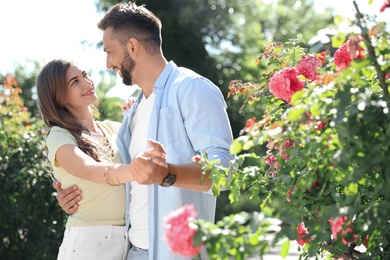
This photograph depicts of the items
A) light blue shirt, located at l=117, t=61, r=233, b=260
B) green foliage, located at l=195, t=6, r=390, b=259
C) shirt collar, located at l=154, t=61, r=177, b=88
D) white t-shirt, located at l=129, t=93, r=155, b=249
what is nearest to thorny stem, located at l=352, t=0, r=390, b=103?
green foliage, located at l=195, t=6, r=390, b=259

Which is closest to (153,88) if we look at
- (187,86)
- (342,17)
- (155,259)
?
(187,86)

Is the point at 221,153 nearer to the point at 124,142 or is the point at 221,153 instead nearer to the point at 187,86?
the point at 187,86

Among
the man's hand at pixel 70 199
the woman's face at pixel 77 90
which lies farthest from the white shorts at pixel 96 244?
the woman's face at pixel 77 90

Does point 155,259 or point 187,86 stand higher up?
point 187,86

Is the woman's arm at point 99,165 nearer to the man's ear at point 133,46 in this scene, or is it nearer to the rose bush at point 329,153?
the rose bush at point 329,153

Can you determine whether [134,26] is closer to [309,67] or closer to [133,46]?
[133,46]

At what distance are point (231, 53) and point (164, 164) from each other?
576 inches

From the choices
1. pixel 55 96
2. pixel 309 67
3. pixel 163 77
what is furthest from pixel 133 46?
pixel 309 67

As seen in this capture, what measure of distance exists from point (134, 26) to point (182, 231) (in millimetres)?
1998

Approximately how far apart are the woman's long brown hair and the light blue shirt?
599mm

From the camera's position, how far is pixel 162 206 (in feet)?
11.1

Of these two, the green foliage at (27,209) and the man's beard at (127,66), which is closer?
the man's beard at (127,66)

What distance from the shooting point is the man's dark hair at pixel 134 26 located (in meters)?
3.76

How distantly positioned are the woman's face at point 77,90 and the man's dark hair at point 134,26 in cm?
31
